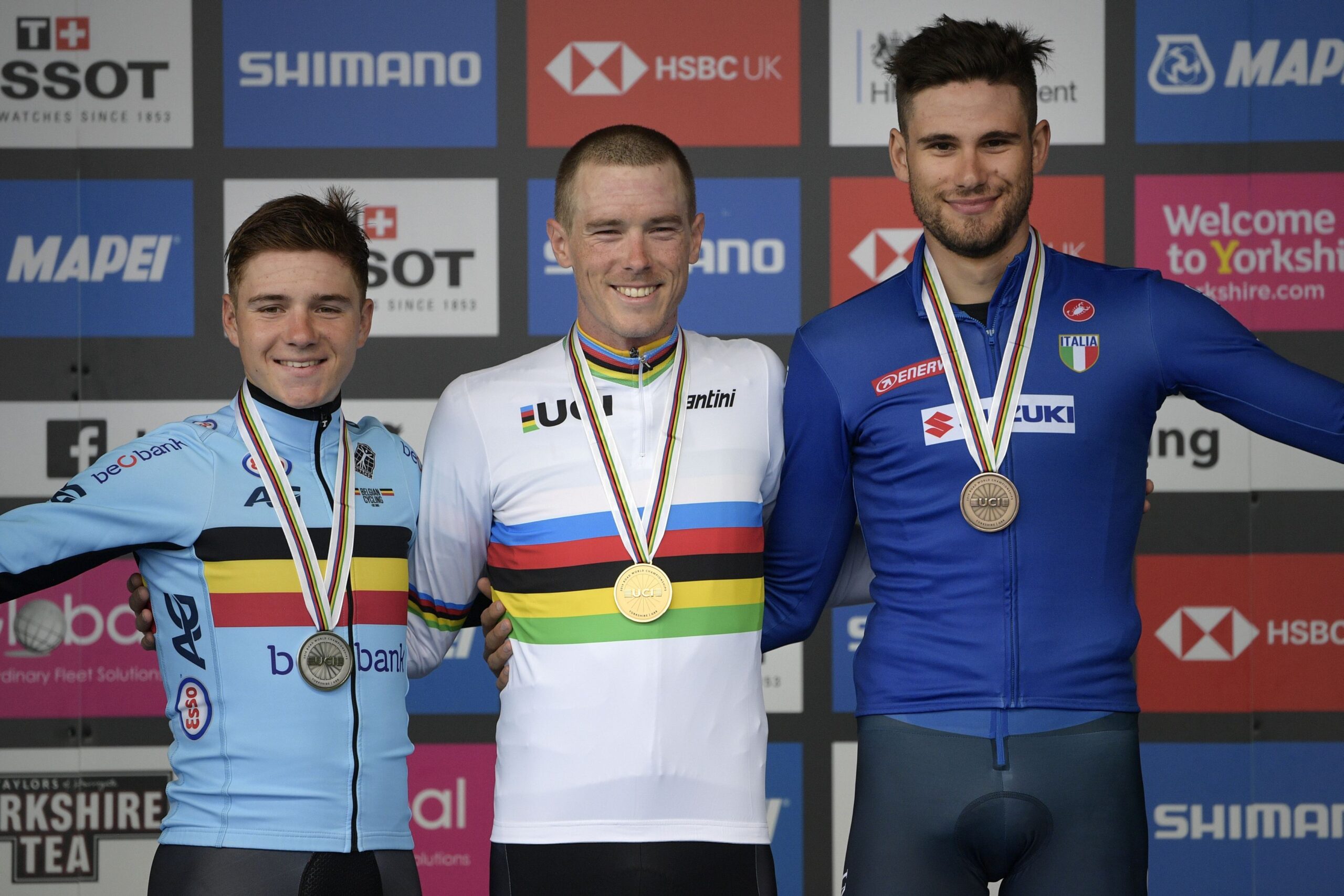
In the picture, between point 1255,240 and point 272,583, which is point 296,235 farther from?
point 1255,240

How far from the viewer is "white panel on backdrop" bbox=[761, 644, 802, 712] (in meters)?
3.45

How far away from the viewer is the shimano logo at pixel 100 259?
3445mm

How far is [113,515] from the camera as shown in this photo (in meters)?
1.74

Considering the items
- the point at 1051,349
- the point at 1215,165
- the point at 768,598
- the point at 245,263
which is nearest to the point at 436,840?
the point at 768,598

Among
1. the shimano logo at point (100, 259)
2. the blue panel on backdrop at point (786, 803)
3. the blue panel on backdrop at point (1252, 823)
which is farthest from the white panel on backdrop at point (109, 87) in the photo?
the blue panel on backdrop at point (1252, 823)

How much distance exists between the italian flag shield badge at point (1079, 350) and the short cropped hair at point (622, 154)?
0.62 metres

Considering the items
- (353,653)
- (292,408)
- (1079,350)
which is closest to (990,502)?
(1079,350)

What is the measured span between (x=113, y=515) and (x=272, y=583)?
24cm

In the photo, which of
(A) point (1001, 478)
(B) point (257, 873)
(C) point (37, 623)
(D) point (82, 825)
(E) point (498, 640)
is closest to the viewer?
(B) point (257, 873)

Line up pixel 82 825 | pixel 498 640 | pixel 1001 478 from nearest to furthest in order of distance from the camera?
1. pixel 1001 478
2. pixel 498 640
3. pixel 82 825

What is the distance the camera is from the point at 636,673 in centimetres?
181

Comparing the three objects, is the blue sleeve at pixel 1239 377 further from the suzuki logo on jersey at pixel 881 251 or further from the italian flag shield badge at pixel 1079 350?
the suzuki logo on jersey at pixel 881 251

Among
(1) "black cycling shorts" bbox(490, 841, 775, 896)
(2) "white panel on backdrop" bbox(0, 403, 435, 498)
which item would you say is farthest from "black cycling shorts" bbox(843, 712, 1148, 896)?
(2) "white panel on backdrop" bbox(0, 403, 435, 498)

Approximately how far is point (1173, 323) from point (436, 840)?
2.48 metres
